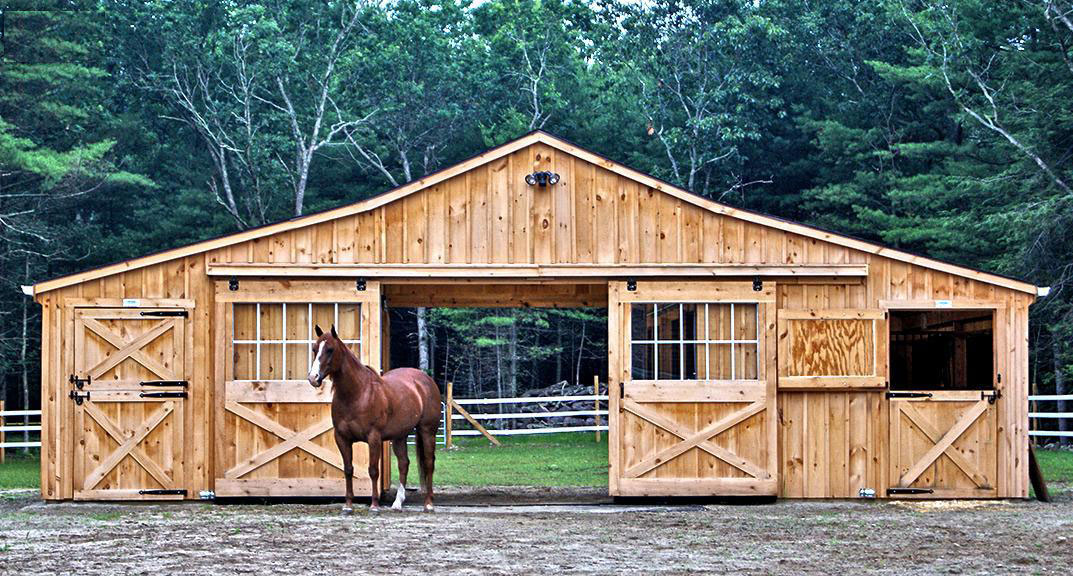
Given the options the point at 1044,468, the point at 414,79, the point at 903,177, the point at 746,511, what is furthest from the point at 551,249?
the point at 414,79

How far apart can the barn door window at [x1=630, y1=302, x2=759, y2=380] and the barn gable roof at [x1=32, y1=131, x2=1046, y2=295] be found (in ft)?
3.04

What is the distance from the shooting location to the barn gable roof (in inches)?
563

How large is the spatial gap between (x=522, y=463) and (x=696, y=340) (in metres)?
7.22

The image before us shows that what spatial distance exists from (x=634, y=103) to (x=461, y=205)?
22.6 metres

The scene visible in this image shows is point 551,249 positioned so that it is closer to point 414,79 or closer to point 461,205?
point 461,205

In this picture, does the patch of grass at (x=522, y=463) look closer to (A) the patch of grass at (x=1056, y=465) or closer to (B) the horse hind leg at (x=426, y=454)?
(B) the horse hind leg at (x=426, y=454)

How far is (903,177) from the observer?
32.4 m

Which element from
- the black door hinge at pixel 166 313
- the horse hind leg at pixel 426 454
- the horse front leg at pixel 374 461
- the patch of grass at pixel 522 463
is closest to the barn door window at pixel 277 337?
the black door hinge at pixel 166 313

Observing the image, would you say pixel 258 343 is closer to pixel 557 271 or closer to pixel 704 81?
pixel 557 271

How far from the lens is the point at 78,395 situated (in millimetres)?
14289

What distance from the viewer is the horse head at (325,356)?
41.6 ft

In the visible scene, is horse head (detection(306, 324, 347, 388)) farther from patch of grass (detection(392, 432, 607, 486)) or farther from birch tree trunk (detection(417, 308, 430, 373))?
birch tree trunk (detection(417, 308, 430, 373))

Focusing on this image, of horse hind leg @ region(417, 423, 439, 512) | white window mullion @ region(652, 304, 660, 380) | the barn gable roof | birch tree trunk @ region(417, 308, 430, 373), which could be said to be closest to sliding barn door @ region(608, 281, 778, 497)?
white window mullion @ region(652, 304, 660, 380)

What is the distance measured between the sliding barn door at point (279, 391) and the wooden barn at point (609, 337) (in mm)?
21
